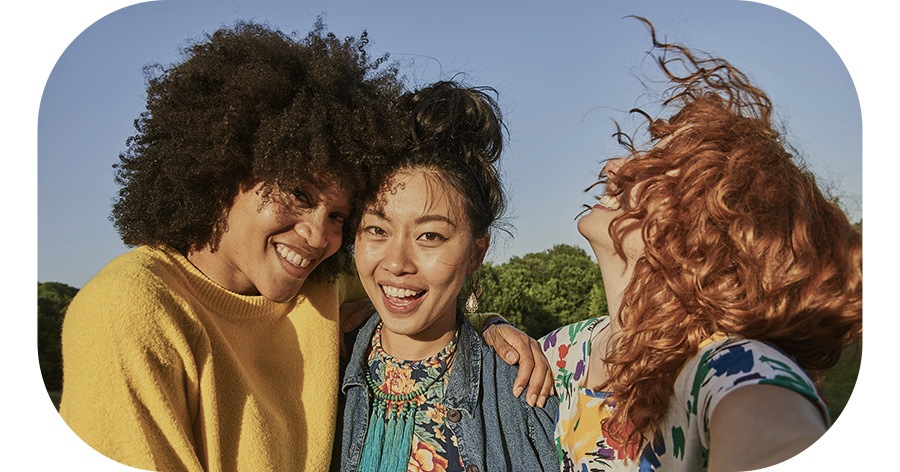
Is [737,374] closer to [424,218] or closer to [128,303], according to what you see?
[424,218]

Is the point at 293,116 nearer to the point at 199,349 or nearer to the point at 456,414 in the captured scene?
the point at 199,349

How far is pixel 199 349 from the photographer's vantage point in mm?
2145

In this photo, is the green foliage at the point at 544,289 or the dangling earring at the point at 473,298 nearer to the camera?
the dangling earring at the point at 473,298

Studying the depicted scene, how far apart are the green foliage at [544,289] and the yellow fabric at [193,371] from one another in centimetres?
69

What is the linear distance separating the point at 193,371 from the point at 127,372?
172 mm

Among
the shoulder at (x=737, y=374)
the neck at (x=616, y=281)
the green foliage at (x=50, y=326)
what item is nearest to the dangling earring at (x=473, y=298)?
the neck at (x=616, y=281)

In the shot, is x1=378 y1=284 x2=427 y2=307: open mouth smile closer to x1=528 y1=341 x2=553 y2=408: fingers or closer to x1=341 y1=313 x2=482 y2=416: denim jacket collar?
x1=341 y1=313 x2=482 y2=416: denim jacket collar

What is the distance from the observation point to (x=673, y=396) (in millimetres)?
1982

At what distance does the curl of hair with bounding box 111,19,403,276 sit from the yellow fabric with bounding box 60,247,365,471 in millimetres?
153

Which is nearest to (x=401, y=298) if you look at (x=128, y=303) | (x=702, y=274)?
(x=128, y=303)

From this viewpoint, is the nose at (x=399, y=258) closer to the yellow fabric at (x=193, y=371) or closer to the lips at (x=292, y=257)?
the lips at (x=292, y=257)

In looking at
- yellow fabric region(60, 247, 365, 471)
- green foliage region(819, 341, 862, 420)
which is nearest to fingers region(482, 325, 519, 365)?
yellow fabric region(60, 247, 365, 471)

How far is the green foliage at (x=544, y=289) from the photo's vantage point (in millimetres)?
2943

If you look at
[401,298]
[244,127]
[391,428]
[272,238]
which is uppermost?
[244,127]
